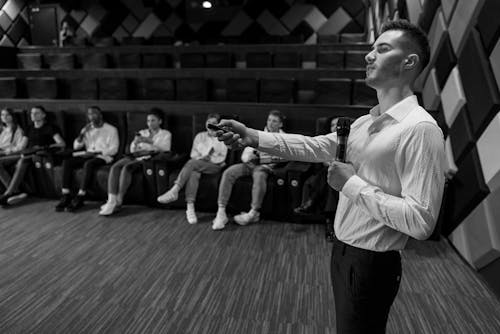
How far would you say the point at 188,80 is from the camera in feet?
12.4

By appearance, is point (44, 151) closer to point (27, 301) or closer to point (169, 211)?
point (169, 211)

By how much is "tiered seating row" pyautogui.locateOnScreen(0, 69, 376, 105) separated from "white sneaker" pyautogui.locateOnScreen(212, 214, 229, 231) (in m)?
1.43

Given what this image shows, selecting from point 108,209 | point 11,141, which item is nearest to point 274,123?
point 108,209

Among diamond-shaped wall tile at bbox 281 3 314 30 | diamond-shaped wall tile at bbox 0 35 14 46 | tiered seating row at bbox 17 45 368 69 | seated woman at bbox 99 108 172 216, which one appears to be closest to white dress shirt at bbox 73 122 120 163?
seated woman at bbox 99 108 172 216

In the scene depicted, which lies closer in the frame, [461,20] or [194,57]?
[461,20]

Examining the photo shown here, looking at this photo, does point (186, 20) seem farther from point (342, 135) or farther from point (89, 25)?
point (342, 135)

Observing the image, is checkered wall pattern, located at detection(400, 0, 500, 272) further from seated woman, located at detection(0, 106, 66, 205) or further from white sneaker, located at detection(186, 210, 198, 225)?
seated woman, located at detection(0, 106, 66, 205)

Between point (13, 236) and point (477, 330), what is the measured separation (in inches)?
114

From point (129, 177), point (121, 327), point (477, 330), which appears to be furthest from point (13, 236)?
point (477, 330)

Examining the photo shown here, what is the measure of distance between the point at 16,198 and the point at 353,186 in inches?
137

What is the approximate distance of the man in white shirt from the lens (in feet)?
2.32

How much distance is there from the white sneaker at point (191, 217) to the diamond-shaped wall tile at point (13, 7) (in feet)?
23.9

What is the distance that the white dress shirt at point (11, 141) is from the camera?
357 cm

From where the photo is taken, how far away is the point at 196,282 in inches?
76.8
